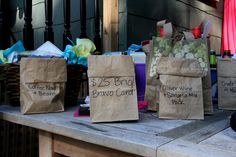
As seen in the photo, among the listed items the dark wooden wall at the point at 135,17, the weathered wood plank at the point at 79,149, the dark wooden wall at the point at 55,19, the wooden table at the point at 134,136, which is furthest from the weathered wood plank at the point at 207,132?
the dark wooden wall at the point at 55,19

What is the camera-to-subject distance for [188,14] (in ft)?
9.55

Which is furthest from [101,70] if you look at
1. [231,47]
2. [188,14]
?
[231,47]

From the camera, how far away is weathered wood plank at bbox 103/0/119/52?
200cm

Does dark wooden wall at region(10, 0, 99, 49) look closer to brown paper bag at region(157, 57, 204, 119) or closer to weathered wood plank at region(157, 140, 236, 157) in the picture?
brown paper bag at region(157, 57, 204, 119)

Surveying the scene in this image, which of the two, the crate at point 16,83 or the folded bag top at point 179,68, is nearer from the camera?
the folded bag top at point 179,68

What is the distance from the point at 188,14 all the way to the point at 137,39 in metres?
0.99

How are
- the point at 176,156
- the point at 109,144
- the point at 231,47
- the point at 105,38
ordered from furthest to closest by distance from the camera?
the point at 231,47, the point at 105,38, the point at 109,144, the point at 176,156

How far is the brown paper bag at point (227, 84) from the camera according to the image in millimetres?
1150

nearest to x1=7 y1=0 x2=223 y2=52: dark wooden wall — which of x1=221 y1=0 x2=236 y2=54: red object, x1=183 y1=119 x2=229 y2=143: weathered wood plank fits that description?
x1=221 y1=0 x2=236 y2=54: red object

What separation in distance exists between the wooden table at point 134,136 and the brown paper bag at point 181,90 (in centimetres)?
4

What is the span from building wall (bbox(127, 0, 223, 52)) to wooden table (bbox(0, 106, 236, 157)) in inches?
40.1

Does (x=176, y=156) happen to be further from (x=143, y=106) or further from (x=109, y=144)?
(x=143, y=106)

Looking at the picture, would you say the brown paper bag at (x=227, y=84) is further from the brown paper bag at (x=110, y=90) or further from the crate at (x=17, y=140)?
the crate at (x=17, y=140)

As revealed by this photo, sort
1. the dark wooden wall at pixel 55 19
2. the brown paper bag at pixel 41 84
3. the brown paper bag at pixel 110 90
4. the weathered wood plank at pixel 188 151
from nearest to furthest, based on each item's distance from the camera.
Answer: the weathered wood plank at pixel 188 151
the brown paper bag at pixel 110 90
the brown paper bag at pixel 41 84
the dark wooden wall at pixel 55 19
